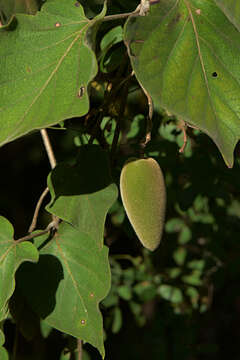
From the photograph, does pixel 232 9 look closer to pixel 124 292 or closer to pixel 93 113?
pixel 93 113

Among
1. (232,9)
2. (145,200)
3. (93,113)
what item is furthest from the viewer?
(93,113)

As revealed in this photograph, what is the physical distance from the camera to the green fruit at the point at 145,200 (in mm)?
855

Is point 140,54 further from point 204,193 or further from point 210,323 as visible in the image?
point 210,323

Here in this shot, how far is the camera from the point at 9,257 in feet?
3.00

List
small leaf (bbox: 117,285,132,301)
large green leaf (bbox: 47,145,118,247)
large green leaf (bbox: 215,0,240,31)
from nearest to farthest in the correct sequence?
large green leaf (bbox: 215,0,240,31)
large green leaf (bbox: 47,145,118,247)
small leaf (bbox: 117,285,132,301)

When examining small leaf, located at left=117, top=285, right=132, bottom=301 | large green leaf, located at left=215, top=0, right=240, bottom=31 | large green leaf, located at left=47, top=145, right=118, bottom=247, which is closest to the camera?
large green leaf, located at left=215, top=0, right=240, bottom=31

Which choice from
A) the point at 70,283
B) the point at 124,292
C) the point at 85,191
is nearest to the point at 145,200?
the point at 85,191

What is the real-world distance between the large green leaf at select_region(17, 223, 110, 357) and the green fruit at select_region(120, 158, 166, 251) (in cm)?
9

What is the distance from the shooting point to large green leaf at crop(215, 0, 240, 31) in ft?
2.39

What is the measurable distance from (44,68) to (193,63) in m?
0.21

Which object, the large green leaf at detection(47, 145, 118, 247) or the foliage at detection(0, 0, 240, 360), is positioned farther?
the large green leaf at detection(47, 145, 118, 247)

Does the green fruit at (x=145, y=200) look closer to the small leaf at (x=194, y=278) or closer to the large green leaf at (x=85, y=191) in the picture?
the large green leaf at (x=85, y=191)

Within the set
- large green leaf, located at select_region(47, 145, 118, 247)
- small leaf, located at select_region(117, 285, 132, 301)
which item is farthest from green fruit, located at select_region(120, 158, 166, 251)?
small leaf, located at select_region(117, 285, 132, 301)

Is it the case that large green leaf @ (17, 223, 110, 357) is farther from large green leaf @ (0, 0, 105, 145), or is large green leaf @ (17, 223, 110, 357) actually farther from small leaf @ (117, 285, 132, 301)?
small leaf @ (117, 285, 132, 301)
